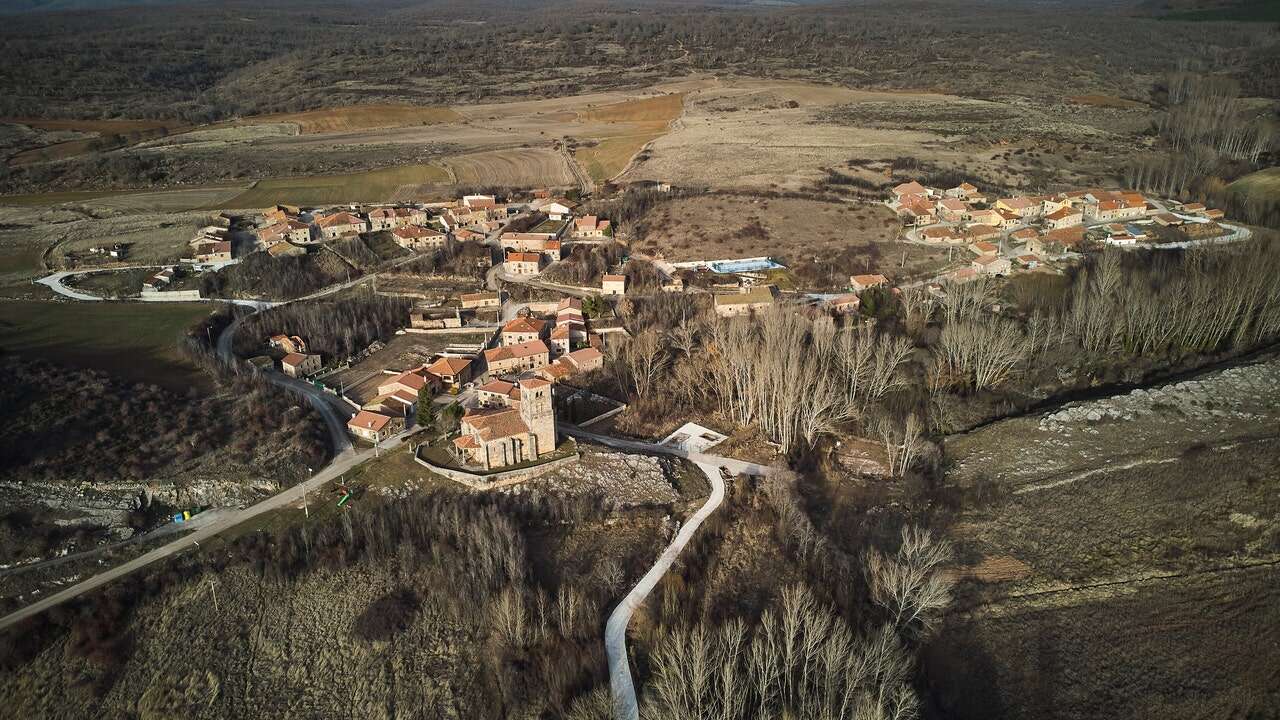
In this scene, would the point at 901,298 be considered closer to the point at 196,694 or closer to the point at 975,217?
the point at 975,217

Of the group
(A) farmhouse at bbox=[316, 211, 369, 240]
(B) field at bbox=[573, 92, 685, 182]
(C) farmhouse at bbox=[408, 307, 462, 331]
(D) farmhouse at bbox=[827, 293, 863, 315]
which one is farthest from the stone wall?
(B) field at bbox=[573, 92, 685, 182]

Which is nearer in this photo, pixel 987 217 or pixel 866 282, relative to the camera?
pixel 866 282

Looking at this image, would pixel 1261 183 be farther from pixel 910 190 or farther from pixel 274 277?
pixel 274 277

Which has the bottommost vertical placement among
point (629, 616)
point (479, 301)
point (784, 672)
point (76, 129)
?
point (629, 616)

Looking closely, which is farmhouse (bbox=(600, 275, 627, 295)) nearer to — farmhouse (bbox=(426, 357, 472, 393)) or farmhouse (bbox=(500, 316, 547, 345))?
farmhouse (bbox=(500, 316, 547, 345))

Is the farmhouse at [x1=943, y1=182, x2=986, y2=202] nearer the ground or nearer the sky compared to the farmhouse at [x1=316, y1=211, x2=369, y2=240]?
nearer the sky

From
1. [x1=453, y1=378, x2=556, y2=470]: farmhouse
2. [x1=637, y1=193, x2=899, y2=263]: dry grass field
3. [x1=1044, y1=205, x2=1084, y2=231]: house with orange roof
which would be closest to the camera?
[x1=453, y1=378, x2=556, y2=470]: farmhouse

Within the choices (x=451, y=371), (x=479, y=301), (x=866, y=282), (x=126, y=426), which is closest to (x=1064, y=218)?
(x=866, y=282)
